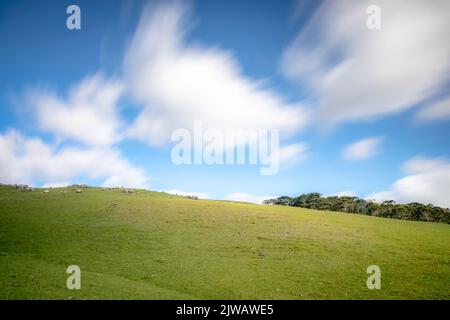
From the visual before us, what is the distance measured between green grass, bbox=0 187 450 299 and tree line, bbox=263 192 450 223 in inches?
2049

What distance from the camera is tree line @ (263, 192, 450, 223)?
8950 centimetres

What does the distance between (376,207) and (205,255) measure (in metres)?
85.5

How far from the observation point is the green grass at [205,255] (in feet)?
70.5

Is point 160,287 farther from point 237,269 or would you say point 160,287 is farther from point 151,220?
point 151,220

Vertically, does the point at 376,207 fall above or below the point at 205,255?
above

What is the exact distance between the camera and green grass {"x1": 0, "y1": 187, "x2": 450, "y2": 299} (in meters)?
21.5

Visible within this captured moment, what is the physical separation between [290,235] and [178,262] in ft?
54.2

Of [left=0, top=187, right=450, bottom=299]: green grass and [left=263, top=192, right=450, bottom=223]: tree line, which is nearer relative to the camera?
[left=0, top=187, right=450, bottom=299]: green grass

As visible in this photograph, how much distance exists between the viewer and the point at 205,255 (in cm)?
3016

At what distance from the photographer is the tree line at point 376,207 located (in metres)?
89.5

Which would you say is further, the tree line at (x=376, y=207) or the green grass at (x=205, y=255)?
the tree line at (x=376, y=207)

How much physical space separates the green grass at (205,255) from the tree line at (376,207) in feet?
171

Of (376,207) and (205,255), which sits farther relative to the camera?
(376,207)
